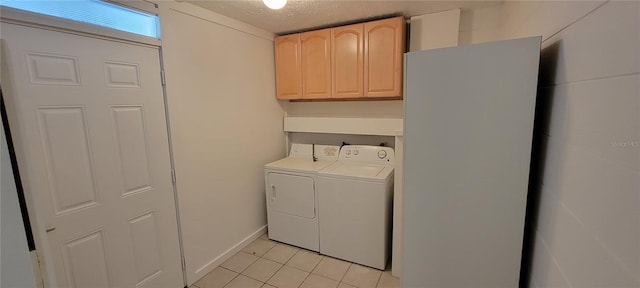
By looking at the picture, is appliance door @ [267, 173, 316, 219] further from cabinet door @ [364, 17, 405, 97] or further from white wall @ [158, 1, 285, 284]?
cabinet door @ [364, 17, 405, 97]

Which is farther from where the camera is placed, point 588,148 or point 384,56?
point 384,56

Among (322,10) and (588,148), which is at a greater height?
(322,10)

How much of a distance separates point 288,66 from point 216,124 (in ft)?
3.59

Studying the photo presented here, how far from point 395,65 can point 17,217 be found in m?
2.51

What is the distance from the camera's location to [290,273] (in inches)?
95.7

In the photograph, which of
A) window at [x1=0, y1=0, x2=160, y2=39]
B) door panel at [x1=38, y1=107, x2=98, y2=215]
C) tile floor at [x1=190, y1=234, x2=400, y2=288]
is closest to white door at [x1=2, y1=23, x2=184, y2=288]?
door panel at [x1=38, y1=107, x2=98, y2=215]

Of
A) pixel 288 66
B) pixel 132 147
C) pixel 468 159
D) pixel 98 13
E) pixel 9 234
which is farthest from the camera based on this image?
pixel 288 66

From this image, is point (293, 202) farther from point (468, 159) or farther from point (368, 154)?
point (468, 159)

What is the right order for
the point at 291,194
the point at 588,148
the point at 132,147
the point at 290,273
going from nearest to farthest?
1. the point at 588,148
2. the point at 132,147
3. the point at 290,273
4. the point at 291,194

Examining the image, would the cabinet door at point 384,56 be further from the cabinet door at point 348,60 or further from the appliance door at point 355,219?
the appliance door at point 355,219

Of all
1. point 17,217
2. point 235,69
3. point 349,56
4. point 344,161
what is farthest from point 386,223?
point 17,217

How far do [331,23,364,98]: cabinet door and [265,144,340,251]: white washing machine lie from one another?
33.8 inches

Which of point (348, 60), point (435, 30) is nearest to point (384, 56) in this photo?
point (348, 60)

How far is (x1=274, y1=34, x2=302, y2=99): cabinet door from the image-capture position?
9.65 ft
